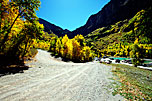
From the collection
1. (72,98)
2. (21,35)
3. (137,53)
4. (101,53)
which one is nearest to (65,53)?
(21,35)

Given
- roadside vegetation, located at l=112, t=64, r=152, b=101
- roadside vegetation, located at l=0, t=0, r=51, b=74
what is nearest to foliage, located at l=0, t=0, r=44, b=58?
roadside vegetation, located at l=0, t=0, r=51, b=74

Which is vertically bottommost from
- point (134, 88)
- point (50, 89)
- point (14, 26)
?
point (134, 88)

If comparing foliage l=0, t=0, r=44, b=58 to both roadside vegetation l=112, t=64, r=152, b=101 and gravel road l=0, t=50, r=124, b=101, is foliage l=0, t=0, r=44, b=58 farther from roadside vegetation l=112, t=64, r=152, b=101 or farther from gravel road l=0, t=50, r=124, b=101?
roadside vegetation l=112, t=64, r=152, b=101

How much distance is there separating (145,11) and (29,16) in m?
16.1

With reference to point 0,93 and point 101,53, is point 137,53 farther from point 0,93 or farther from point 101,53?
point 101,53

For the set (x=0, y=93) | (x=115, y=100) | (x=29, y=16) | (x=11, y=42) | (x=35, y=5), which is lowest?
(x=115, y=100)

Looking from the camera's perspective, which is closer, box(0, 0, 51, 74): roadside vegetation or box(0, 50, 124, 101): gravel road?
box(0, 50, 124, 101): gravel road

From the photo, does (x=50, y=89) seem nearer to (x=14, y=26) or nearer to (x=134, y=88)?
(x=134, y=88)

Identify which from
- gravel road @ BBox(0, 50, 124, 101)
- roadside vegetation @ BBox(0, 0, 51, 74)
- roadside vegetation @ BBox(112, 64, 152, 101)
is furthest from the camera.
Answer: roadside vegetation @ BBox(0, 0, 51, 74)

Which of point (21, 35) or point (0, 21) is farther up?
point (0, 21)

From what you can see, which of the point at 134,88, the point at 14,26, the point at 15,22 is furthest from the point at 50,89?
the point at 15,22

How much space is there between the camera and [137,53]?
71.2 feet

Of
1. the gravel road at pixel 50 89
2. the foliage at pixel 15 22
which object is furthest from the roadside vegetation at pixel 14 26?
the gravel road at pixel 50 89

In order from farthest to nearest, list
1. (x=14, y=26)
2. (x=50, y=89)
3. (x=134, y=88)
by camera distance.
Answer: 1. (x=14, y=26)
2. (x=134, y=88)
3. (x=50, y=89)
